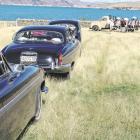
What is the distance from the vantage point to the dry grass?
7.80m

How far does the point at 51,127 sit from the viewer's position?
800 cm

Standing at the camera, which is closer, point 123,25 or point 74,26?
point 74,26

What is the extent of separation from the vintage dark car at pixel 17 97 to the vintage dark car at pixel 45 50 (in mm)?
3978

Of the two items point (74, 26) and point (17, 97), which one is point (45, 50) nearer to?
point (17, 97)

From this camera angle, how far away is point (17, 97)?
21.0ft

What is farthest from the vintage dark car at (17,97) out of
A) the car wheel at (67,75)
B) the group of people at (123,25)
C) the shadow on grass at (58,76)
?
the group of people at (123,25)

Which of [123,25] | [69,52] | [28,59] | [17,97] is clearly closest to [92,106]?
[28,59]

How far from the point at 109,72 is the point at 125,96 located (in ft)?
12.2

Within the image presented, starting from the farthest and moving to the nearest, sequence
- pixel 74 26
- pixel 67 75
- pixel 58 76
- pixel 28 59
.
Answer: pixel 74 26 < pixel 58 76 < pixel 67 75 < pixel 28 59

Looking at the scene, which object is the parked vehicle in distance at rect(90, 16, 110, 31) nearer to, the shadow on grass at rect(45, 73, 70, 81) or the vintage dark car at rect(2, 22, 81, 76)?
the vintage dark car at rect(2, 22, 81, 76)

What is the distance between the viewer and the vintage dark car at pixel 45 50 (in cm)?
1230

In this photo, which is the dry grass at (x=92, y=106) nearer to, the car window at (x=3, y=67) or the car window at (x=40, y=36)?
the car window at (x=40, y=36)

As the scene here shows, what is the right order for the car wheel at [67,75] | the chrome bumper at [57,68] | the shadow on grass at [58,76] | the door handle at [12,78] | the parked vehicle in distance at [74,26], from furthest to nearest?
the parked vehicle in distance at [74,26], the car wheel at [67,75], the shadow on grass at [58,76], the chrome bumper at [57,68], the door handle at [12,78]

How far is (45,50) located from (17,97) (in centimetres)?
611
